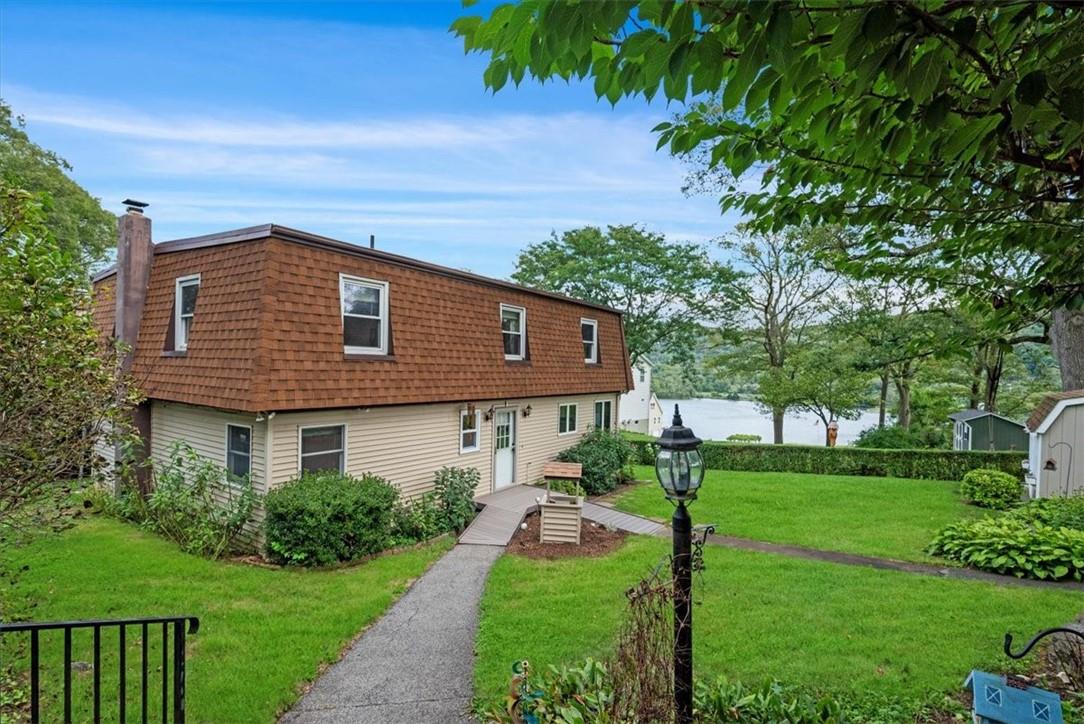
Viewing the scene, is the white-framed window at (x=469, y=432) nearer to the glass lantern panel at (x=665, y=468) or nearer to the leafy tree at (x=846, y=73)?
the glass lantern panel at (x=665, y=468)

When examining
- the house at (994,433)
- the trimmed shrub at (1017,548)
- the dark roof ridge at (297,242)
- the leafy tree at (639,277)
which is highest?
the leafy tree at (639,277)

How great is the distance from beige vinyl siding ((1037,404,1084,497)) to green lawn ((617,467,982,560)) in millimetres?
1414

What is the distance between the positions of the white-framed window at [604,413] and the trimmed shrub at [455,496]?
6608 millimetres

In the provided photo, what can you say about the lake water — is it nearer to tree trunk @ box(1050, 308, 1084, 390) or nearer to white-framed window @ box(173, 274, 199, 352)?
tree trunk @ box(1050, 308, 1084, 390)

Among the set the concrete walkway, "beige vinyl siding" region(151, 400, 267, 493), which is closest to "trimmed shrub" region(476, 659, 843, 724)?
the concrete walkway

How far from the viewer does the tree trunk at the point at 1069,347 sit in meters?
8.02

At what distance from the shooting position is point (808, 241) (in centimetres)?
1694

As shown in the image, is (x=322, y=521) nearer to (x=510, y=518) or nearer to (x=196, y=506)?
(x=196, y=506)

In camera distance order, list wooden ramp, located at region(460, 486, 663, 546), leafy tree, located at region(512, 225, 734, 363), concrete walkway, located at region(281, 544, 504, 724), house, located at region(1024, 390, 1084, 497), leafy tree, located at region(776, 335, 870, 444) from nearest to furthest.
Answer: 1. concrete walkway, located at region(281, 544, 504, 724)
2. wooden ramp, located at region(460, 486, 663, 546)
3. house, located at region(1024, 390, 1084, 497)
4. leafy tree, located at region(776, 335, 870, 444)
5. leafy tree, located at region(512, 225, 734, 363)

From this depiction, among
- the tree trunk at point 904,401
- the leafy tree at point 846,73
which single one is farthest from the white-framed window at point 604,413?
the tree trunk at point 904,401

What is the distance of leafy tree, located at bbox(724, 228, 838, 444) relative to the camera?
22.3 m

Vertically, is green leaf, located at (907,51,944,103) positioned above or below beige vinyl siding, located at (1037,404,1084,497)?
above

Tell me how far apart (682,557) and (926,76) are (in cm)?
254

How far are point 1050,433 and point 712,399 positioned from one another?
19.0 m
